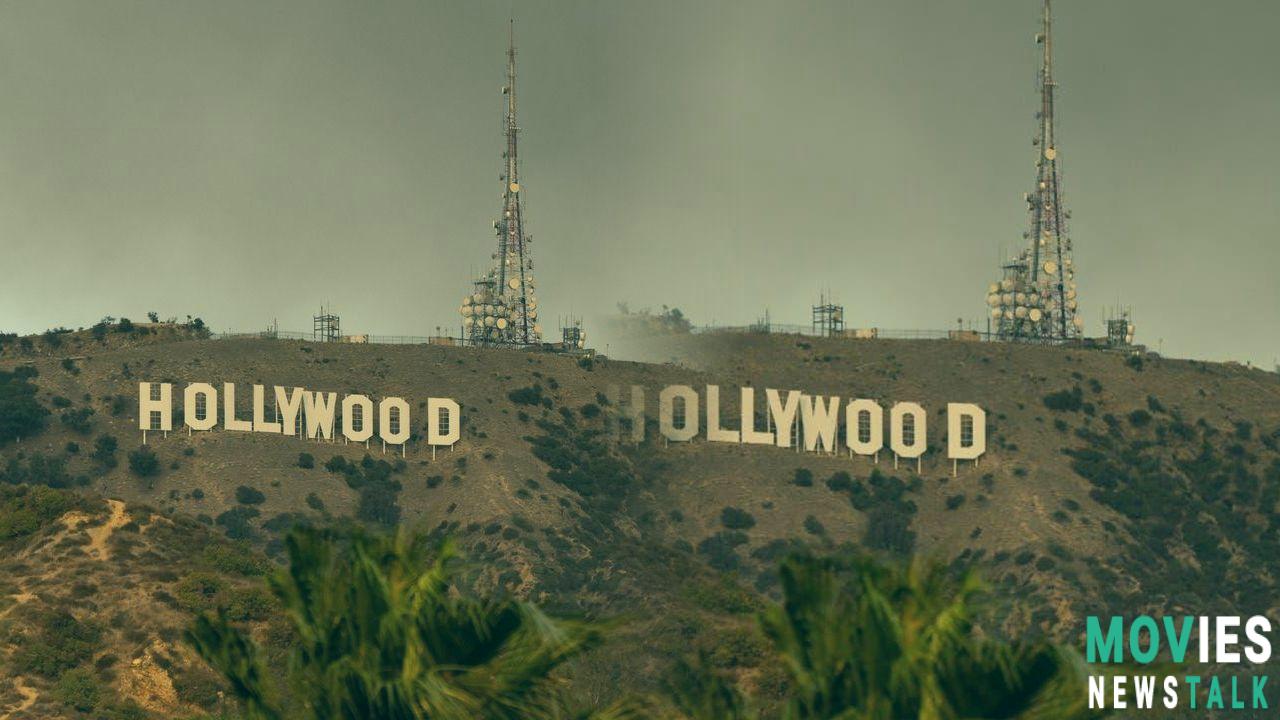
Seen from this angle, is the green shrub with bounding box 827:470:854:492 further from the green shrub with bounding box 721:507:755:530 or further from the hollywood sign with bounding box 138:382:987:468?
the green shrub with bounding box 721:507:755:530

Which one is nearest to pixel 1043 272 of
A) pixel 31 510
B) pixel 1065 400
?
pixel 1065 400

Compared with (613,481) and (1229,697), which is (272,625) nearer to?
(1229,697)

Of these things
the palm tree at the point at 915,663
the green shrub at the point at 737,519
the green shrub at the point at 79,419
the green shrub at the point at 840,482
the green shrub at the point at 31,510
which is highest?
the palm tree at the point at 915,663

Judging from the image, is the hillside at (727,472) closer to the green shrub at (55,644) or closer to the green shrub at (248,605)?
the green shrub at (248,605)

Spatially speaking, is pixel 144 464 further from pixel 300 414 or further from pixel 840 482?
pixel 840 482

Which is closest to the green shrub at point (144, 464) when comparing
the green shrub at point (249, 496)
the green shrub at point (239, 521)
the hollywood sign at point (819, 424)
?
the green shrub at point (249, 496)

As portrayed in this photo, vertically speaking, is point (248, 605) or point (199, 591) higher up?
point (199, 591)
